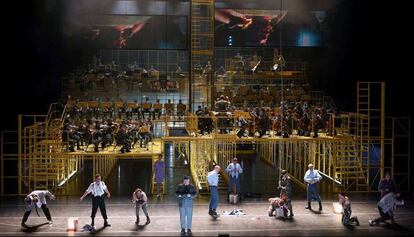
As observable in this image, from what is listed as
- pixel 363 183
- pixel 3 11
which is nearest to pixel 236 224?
pixel 363 183

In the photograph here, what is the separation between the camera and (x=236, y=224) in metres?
19.4

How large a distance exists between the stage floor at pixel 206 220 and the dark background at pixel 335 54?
865cm

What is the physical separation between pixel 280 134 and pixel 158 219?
28.1 feet

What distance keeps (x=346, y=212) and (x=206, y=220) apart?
466 cm

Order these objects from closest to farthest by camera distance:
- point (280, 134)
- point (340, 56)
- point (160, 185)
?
point (160, 185), point (280, 134), point (340, 56)

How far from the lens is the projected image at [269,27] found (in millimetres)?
41438

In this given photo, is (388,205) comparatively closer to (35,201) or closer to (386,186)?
(386,186)

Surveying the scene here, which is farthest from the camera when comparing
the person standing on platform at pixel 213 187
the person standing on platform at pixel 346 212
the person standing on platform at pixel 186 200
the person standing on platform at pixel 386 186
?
the person standing on platform at pixel 213 187

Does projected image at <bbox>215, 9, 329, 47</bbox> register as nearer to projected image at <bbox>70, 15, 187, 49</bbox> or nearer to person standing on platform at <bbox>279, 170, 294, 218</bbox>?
projected image at <bbox>70, 15, 187, 49</bbox>

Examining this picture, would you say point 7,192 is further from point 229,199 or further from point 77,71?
point 77,71

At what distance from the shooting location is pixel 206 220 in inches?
787

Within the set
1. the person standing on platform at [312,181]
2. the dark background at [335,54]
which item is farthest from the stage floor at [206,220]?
the dark background at [335,54]

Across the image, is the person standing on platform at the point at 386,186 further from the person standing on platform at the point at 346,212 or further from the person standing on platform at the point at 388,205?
the person standing on platform at the point at 346,212

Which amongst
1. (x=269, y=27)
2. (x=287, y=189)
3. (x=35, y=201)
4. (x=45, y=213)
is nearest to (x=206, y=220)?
(x=287, y=189)
